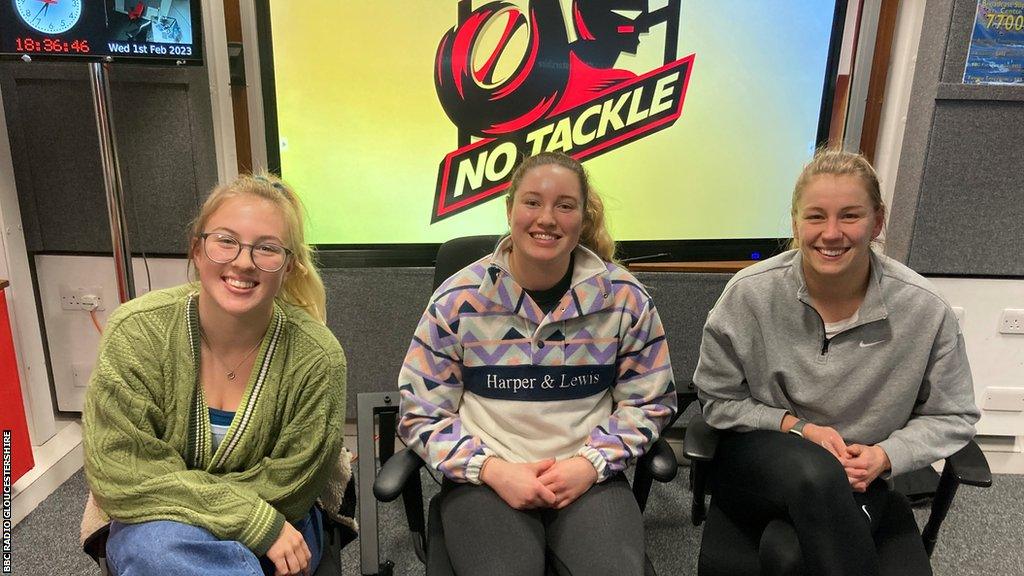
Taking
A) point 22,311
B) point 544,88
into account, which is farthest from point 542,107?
point 22,311

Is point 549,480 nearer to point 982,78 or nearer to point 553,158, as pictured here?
point 553,158

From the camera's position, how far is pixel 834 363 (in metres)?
1.34

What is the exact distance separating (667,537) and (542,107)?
1.38 m

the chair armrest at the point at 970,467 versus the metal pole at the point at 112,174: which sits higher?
the metal pole at the point at 112,174

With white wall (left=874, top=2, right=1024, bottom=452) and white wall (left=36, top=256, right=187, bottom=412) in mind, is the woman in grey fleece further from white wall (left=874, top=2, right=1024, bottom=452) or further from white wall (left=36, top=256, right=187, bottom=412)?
white wall (left=36, top=256, right=187, bottom=412)

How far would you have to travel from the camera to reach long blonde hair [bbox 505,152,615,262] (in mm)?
1353

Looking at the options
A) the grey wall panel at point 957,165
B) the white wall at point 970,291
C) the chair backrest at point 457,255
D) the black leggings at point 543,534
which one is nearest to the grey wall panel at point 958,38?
A: the grey wall panel at point 957,165

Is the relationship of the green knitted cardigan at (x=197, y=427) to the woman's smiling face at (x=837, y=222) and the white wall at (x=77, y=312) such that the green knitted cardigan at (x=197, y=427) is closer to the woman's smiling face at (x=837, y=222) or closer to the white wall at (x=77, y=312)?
the woman's smiling face at (x=837, y=222)

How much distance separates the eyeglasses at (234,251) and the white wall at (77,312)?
1.14 m

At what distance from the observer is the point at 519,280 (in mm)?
1359

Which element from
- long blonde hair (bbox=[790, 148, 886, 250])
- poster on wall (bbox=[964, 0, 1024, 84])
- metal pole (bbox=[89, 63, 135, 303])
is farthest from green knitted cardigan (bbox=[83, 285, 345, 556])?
poster on wall (bbox=[964, 0, 1024, 84])

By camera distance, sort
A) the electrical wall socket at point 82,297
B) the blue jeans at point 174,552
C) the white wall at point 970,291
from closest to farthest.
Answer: the blue jeans at point 174,552 → the white wall at point 970,291 → the electrical wall socket at point 82,297

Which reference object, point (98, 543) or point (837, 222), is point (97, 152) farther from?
point (837, 222)

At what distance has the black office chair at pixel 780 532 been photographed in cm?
118
